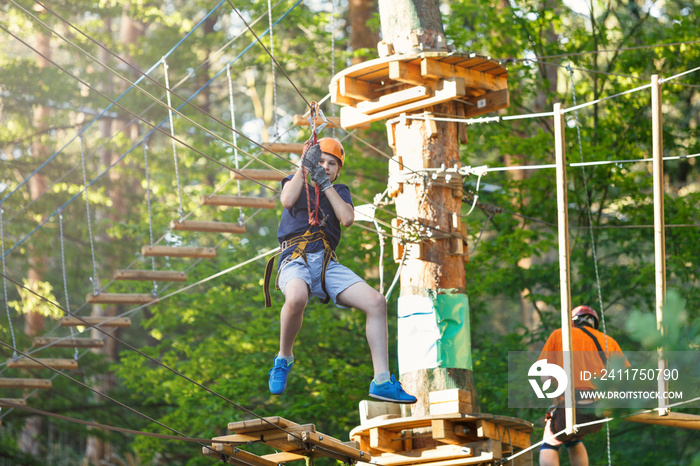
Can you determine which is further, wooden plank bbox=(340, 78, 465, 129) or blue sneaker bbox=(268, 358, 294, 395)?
wooden plank bbox=(340, 78, 465, 129)

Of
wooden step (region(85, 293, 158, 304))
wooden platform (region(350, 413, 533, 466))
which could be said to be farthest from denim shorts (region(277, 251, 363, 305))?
wooden step (region(85, 293, 158, 304))

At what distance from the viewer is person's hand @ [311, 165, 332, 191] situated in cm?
549

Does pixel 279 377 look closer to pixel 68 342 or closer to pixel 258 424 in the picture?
pixel 258 424

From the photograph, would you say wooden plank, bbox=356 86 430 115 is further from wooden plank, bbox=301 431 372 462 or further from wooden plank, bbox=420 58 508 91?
wooden plank, bbox=301 431 372 462

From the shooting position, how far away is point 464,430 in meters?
7.37

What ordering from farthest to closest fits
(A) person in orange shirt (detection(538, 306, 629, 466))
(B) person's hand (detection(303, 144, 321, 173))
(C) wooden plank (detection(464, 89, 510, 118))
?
(C) wooden plank (detection(464, 89, 510, 118)) → (A) person in orange shirt (detection(538, 306, 629, 466)) → (B) person's hand (detection(303, 144, 321, 173))

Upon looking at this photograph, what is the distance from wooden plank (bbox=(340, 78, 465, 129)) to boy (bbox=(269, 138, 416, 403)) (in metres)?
2.44

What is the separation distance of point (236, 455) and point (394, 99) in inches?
137

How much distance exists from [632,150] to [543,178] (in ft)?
6.54

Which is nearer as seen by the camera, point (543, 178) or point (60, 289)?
point (543, 178)

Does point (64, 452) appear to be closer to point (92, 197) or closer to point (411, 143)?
point (92, 197)

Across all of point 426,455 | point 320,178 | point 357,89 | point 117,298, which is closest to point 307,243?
point 320,178

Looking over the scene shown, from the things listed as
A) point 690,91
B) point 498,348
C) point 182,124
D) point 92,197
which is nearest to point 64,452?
point 92,197

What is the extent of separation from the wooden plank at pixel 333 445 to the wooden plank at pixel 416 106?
9.97 ft
